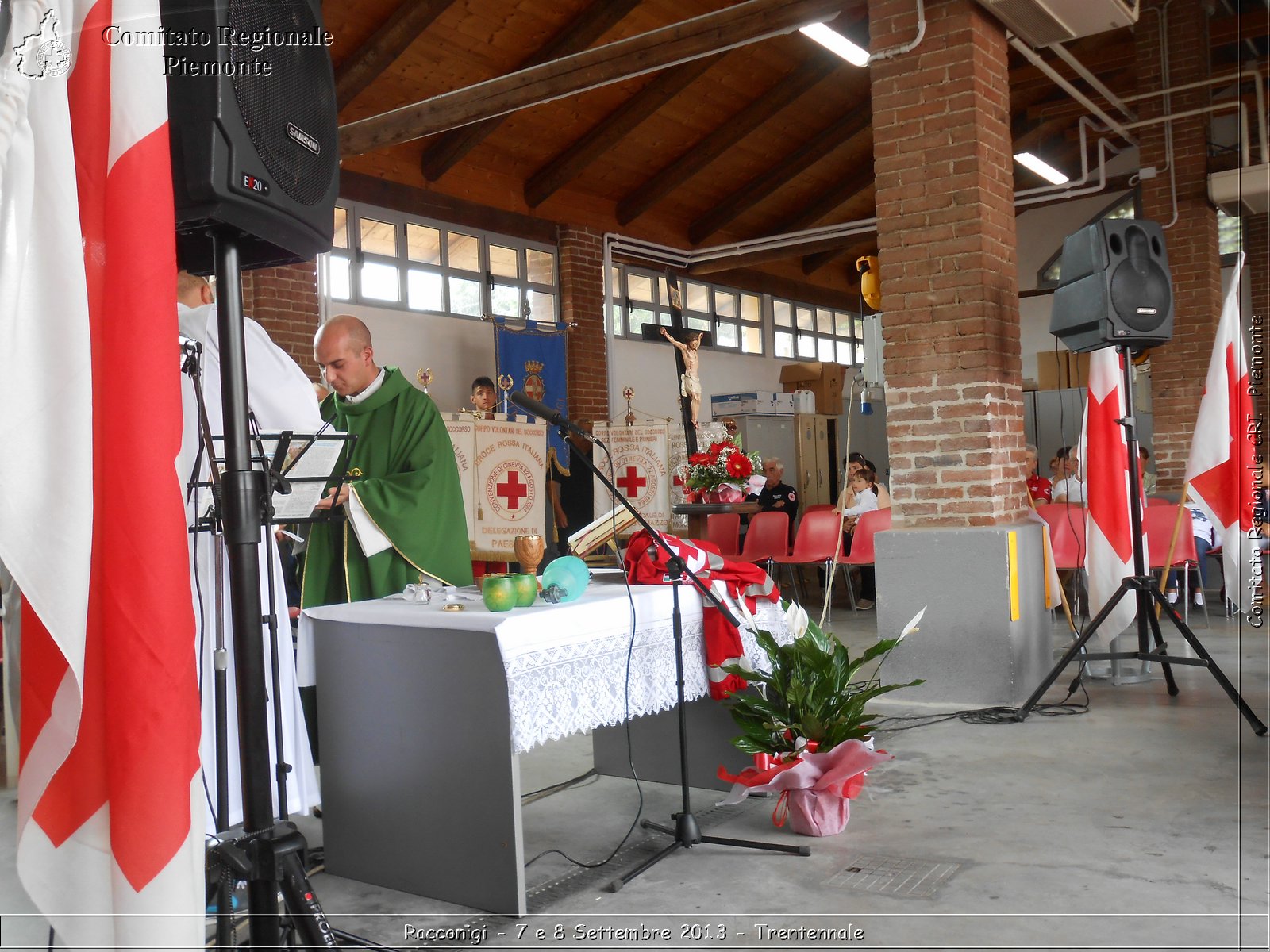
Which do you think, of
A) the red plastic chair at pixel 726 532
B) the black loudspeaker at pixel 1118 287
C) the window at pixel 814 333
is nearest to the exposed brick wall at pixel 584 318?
the red plastic chair at pixel 726 532

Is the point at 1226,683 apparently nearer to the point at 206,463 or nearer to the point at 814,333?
the point at 206,463

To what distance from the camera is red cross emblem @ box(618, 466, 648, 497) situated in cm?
1034

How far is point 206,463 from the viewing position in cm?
304

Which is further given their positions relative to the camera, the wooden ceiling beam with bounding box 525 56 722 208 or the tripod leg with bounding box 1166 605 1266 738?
the wooden ceiling beam with bounding box 525 56 722 208

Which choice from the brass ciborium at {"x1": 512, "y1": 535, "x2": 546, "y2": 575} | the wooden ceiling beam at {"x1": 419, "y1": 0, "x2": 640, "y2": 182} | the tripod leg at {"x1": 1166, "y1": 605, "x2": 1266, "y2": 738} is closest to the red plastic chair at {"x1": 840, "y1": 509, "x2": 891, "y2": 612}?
the tripod leg at {"x1": 1166, "y1": 605, "x2": 1266, "y2": 738}

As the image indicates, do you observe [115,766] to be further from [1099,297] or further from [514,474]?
[514,474]

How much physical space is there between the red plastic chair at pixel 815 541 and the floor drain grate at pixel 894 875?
527cm

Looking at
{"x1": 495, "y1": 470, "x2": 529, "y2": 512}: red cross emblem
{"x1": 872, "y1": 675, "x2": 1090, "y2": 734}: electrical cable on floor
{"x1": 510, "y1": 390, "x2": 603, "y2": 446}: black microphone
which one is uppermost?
{"x1": 510, "y1": 390, "x2": 603, "y2": 446}: black microphone

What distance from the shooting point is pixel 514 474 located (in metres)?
9.26

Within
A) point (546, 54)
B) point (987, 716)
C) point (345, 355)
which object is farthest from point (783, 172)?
point (345, 355)

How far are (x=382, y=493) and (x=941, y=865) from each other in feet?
6.63

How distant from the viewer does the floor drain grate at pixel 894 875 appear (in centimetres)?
275

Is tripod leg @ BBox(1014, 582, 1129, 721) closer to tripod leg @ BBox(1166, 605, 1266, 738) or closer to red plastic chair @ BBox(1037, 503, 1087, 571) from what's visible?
tripod leg @ BBox(1166, 605, 1266, 738)

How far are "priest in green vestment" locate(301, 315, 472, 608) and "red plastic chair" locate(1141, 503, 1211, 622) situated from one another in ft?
15.7
